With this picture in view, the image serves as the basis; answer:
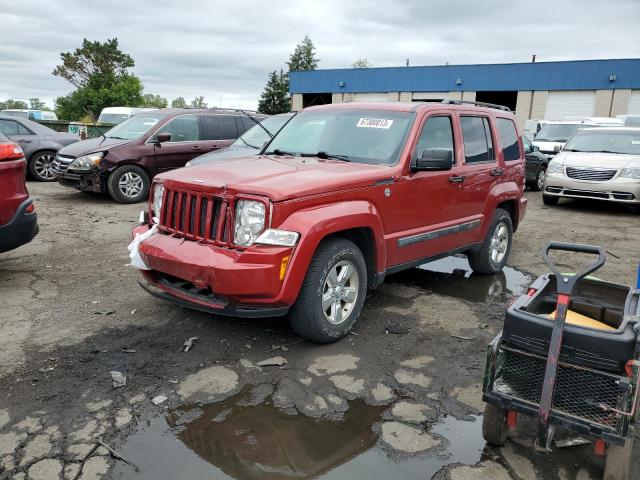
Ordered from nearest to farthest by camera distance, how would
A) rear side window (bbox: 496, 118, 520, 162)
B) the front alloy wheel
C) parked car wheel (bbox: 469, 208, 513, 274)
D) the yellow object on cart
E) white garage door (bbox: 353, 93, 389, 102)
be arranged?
1. the yellow object on cart
2. the front alloy wheel
3. parked car wheel (bbox: 469, 208, 513, 274)
4. rear side window (bbox: 496, 118, 520, 162)
5. white garage door (bbox: 353, 93, 389, 102)

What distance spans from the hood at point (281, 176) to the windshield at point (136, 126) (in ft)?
21.5

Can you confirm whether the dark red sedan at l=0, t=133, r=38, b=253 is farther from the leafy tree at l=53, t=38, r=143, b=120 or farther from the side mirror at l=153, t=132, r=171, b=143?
the leafy tree at l=53, t=38, r=143, b=120

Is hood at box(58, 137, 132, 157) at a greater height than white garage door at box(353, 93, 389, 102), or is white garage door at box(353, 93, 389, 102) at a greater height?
white garage door at box(353, 93, 389, 102)

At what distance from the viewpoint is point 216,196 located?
3.82 metres

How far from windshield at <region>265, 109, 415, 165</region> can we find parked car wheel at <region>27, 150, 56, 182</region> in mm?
9368

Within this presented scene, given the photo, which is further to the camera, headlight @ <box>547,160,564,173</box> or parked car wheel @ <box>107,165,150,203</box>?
headlight @ <box>547,160,564,173</box>

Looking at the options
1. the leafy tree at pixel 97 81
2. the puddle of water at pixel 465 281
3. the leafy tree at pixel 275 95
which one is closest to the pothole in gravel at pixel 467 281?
the puddle of water at pixel 465 281

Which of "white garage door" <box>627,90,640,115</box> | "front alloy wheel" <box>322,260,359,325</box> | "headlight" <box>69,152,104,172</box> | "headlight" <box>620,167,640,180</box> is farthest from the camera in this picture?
"white garage door" <box>627,90,640,115</box>

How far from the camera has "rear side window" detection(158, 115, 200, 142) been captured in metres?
10.6

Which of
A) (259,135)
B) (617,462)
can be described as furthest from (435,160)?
(259,135)

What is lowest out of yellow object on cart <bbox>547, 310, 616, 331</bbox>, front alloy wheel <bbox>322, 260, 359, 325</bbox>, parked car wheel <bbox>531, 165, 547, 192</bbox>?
front alloy wheel <bbox>322, 260, 359, 325</bbox>

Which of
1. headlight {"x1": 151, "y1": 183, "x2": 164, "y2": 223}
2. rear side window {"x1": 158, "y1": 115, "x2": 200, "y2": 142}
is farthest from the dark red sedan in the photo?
rear side window {"x1": 158, "y1": 115, "x2": 200, "y2": 142}

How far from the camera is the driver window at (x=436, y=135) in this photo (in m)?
4.88

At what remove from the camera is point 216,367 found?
12.3ft
